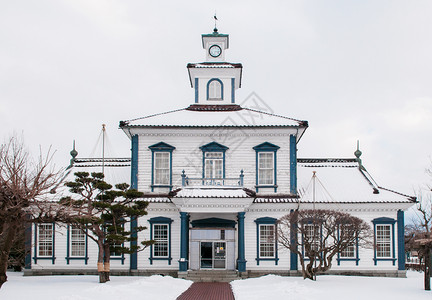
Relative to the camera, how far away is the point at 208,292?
67.3ft

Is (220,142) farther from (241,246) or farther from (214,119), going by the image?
(241,246)

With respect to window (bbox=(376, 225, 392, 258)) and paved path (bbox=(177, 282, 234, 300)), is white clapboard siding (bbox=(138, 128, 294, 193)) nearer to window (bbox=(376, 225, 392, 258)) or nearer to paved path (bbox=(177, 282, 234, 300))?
window (bbox=(376, 225, 392, 258))

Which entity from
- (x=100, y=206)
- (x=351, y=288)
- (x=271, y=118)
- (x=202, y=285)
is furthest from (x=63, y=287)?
(x=271, y=118)

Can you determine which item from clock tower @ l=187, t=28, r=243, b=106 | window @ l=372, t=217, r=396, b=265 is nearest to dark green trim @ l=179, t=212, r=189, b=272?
clock tower @ l=187, t=28, r=243, b=106

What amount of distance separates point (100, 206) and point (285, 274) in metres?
10.8

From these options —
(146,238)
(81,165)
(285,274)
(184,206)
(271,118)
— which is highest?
(271,118)

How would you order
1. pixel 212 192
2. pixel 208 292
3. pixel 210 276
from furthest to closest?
pixel 212 192 → pixel 210 276 → pixel 208 292

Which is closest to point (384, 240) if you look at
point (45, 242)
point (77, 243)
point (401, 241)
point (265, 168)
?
point (401, 241)

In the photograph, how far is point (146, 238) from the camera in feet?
88.4

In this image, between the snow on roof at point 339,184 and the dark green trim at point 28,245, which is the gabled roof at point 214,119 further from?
the dark green trim at point 28,245

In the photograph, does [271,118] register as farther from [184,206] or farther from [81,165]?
[81,165]

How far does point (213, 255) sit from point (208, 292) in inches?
244

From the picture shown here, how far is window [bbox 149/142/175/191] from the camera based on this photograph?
2748 centimetres

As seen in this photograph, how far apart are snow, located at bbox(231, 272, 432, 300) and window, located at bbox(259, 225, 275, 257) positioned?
8.23 feet
